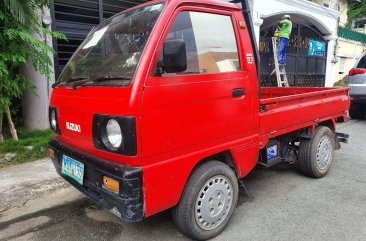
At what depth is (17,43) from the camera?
14.6ft

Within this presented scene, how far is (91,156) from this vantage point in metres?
2.58

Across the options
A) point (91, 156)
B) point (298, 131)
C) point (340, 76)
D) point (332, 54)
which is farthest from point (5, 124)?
point (340, 76)

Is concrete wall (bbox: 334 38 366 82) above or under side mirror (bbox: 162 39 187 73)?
above

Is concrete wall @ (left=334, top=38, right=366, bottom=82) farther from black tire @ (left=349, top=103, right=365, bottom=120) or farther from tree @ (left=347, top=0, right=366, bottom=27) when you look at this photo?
black tire @ (left=349, top=103, right=365, bottom=120)

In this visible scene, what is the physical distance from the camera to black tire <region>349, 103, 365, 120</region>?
859 centimetres

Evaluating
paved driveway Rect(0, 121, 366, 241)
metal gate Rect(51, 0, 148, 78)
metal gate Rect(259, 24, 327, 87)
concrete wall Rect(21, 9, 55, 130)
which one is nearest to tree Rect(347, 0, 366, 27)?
metal gate Rect(259, 24, 327, 87)

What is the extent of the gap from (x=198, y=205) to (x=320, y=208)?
1.49 metres

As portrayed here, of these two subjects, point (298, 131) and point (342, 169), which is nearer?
point (298, 131)

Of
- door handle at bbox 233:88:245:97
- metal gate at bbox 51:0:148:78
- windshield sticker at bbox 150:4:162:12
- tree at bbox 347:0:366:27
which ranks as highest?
tree at bbox 347:0:366:27

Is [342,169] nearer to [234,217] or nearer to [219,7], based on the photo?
[234,217]

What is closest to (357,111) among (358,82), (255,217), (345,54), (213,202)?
(358,82)

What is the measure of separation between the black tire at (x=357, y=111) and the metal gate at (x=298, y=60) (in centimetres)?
226

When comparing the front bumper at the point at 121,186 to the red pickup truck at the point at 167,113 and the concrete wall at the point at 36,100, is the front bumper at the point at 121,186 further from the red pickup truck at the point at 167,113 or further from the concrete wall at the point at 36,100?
the concrete wall at the point at 36,100

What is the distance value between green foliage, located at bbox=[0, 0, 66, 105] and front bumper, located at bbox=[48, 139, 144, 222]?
2274 mm
